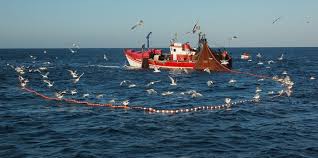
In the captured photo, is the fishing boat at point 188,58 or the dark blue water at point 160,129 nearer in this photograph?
the dark blue water at point 160,129

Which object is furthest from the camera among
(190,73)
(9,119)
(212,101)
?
(190,73)

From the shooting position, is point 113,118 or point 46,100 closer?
point 113,118

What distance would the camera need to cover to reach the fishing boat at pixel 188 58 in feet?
235

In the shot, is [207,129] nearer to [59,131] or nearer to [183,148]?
[183,148]

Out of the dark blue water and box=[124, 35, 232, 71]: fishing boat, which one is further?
box=[124, 35, 232, 71]: fishing boat

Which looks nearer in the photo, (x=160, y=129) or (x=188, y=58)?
(x=160, y=129)

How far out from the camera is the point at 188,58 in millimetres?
75375

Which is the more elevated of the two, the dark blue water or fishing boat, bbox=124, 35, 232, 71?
fishing boat, bbox=124, 35, 232, 71

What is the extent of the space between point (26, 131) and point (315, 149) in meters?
15.9

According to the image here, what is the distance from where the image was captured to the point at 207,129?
27.1 meters

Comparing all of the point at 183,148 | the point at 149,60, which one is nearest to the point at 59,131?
the point at 183,148

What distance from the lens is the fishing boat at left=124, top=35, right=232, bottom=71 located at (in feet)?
235

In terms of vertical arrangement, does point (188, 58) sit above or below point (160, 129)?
above

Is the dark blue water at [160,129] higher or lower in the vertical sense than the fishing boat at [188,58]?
lower
